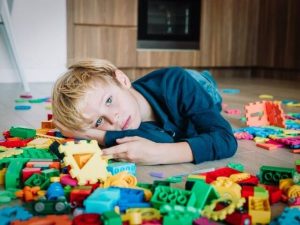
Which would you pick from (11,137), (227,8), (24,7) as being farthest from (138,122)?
(227,8)

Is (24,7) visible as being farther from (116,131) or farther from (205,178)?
(205,178)

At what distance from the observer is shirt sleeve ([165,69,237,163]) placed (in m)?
1.02

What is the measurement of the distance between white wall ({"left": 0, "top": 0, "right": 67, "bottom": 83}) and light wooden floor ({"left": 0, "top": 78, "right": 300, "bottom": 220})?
177mm

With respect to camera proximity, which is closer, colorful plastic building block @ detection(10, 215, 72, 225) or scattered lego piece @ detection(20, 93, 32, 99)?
colorful plastic building block @ detection(10, 215, 72, 225)

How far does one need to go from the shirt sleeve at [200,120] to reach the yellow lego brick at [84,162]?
258 mm

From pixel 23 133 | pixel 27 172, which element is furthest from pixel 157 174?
pixel 23 133

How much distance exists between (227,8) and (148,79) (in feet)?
7.72

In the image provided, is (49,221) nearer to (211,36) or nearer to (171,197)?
(171,197)

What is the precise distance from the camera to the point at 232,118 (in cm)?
165

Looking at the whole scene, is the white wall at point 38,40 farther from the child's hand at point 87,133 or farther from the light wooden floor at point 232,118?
the child's hand at point 87,133

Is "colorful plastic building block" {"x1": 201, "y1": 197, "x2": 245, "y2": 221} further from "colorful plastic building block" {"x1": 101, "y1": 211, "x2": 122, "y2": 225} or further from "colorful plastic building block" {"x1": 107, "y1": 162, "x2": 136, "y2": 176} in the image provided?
"colorful plastic building block" {"x1": 107, "y1": 162, "x2": 136, "y2": 176}

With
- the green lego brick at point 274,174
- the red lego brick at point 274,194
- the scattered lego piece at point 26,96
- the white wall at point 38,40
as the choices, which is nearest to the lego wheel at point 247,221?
the red lego brick at point 274,194

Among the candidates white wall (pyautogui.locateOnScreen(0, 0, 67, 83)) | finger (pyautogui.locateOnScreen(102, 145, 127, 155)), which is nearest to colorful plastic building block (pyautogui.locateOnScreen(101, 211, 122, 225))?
finger (pyautogui.locateOnScreen(102, 145, 127, 155))

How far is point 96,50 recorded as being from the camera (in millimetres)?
2961
